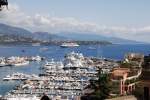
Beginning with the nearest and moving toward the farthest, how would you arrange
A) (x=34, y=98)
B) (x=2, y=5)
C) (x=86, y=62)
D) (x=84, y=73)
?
1. (x=2, y=5)
2. (x=34, y=98)
3. (x=84, y=73)
4. (x=86, y=62)

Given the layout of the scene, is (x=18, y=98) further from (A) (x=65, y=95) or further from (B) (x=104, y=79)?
(B) (x=104, y=79)

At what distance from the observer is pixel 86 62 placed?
122375mm

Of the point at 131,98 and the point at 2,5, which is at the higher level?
the point at 2,5

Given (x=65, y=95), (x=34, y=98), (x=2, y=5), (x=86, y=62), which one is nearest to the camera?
(x=2, y=5)

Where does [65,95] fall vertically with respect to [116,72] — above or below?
below

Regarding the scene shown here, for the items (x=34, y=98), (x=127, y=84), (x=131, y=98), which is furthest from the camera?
(x=34, y=98)

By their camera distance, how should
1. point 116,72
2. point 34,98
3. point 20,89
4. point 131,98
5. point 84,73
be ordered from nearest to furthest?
point 131,98
point 116,72
point 34,98
point 20,89
point 84,73

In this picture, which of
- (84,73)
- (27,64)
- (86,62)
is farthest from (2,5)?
(27,64)

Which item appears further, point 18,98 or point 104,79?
point 18,98

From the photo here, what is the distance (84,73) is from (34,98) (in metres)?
35.2

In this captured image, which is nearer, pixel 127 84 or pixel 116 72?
pixel 127 84

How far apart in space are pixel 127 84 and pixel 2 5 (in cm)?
3313

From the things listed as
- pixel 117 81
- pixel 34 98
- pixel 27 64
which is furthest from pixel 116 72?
pixel 27 64

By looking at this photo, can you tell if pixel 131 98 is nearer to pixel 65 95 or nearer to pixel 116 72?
pixel 116 72
